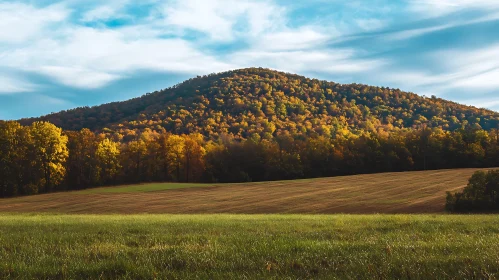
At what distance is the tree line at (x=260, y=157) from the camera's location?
8006 cm

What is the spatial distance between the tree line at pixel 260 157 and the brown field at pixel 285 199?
1297 centimetres

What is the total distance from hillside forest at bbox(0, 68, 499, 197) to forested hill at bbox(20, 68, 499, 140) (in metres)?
A: 0.51

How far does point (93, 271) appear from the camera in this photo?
5902mm

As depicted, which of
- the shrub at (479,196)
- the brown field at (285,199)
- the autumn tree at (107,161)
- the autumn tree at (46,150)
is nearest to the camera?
the shrub at (479,196)

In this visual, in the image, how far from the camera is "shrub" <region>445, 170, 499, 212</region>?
124ft

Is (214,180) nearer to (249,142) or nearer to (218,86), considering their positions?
(249,142)

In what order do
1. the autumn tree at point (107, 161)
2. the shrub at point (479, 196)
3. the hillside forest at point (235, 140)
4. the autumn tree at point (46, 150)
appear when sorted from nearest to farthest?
the shrub at point (479, 196), the autumn tree at point (46, 150), the hillside forest at point (235, 140), the autumn tree at point (107, 161)

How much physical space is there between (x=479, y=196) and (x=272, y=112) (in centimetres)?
12086

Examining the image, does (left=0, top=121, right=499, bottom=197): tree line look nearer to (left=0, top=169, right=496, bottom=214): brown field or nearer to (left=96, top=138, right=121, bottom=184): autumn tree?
(left=96, top=138, right=121, bottom=184): autumn tree

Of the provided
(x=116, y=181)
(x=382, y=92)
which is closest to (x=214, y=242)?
(x=116, y=181)

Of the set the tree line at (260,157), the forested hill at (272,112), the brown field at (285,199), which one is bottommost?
the brown field at (285,199)

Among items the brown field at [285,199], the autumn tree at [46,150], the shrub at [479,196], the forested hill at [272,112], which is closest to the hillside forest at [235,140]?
the autumn tree at [46,150]

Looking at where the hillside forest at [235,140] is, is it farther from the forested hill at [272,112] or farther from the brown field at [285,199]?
the brown field at [285,199]

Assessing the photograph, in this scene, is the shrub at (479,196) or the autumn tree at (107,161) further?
the autumn tree at (107,161)
